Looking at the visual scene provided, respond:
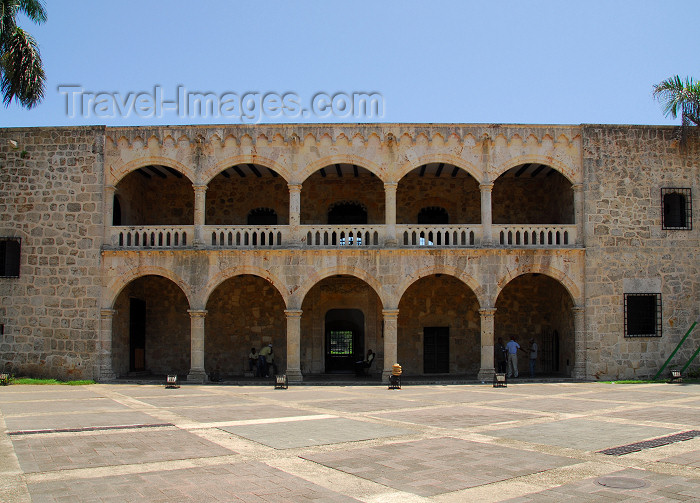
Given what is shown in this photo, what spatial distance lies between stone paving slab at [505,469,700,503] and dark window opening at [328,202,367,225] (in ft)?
54.7

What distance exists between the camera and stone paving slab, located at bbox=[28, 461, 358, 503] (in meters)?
6.75

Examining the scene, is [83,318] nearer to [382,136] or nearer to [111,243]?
[111,243]

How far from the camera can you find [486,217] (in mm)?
20547

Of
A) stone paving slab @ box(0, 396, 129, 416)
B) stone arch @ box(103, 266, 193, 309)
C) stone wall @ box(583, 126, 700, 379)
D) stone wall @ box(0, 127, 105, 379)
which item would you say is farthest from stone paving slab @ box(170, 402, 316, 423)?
stone wall @ box(583, 126, 700, 379)

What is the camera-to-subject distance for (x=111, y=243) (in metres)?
20.5

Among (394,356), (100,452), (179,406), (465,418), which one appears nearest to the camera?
(100,452)

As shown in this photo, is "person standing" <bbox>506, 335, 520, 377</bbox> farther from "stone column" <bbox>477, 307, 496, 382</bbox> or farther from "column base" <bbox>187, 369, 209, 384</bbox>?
"column base" <bbox>187, 369, 209, 384</bbox>

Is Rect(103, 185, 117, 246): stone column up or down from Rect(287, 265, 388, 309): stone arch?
up

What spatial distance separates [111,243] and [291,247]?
5.49 m

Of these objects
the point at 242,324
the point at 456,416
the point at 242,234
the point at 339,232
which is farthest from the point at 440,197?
the point at 456,416

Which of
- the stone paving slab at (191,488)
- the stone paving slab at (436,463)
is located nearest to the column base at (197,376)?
the stone paving slab at (436,463)

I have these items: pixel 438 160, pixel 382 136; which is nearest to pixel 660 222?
pixel 438 160

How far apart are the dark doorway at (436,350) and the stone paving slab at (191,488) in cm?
1540

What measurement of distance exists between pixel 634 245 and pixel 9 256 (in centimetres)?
1886
